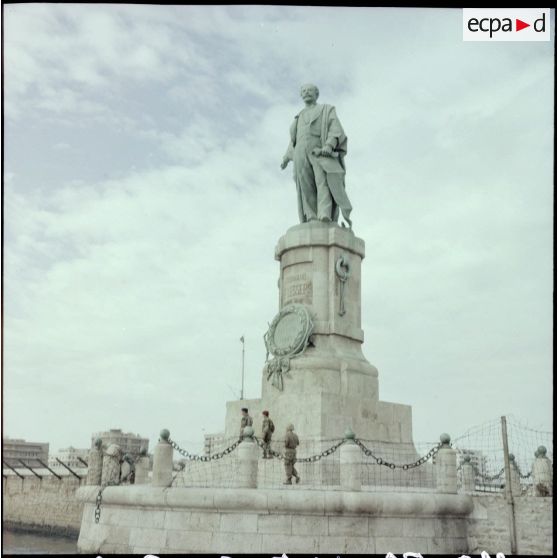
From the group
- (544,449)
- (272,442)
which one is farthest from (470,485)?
(272,442)

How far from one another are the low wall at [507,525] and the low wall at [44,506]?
1297cm

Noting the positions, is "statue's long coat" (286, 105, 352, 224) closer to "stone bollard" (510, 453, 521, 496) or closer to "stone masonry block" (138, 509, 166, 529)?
"stone bollard" (510, 453, 521, 496)

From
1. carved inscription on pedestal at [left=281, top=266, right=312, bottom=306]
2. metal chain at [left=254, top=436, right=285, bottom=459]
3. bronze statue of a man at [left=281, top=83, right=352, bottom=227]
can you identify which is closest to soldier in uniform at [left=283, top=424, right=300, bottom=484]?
metal chain at [left=254, top=436, right=285, bottom=459]

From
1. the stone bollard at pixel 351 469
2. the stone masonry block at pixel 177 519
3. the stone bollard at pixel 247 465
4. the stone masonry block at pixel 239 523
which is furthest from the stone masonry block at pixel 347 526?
the stone masonry block at pixel 177 519

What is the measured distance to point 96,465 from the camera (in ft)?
55.5

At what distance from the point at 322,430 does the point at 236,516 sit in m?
4.26

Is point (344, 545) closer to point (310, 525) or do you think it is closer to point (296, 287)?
point (310, 525)

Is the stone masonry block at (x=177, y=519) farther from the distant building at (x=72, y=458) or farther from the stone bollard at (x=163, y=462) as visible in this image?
the distant building at (x=72, y=458)

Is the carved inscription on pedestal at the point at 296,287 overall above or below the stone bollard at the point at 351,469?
above

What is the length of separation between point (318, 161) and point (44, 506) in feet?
48.9

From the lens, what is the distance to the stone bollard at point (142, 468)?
17.5m

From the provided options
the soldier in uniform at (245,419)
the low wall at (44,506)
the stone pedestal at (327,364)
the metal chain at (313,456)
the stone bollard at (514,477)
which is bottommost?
the low wall at (44,506)

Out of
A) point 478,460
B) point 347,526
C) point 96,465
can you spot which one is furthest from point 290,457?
point 478,460

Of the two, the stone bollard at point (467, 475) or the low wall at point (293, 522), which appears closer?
the low wall at point (293, 522)
